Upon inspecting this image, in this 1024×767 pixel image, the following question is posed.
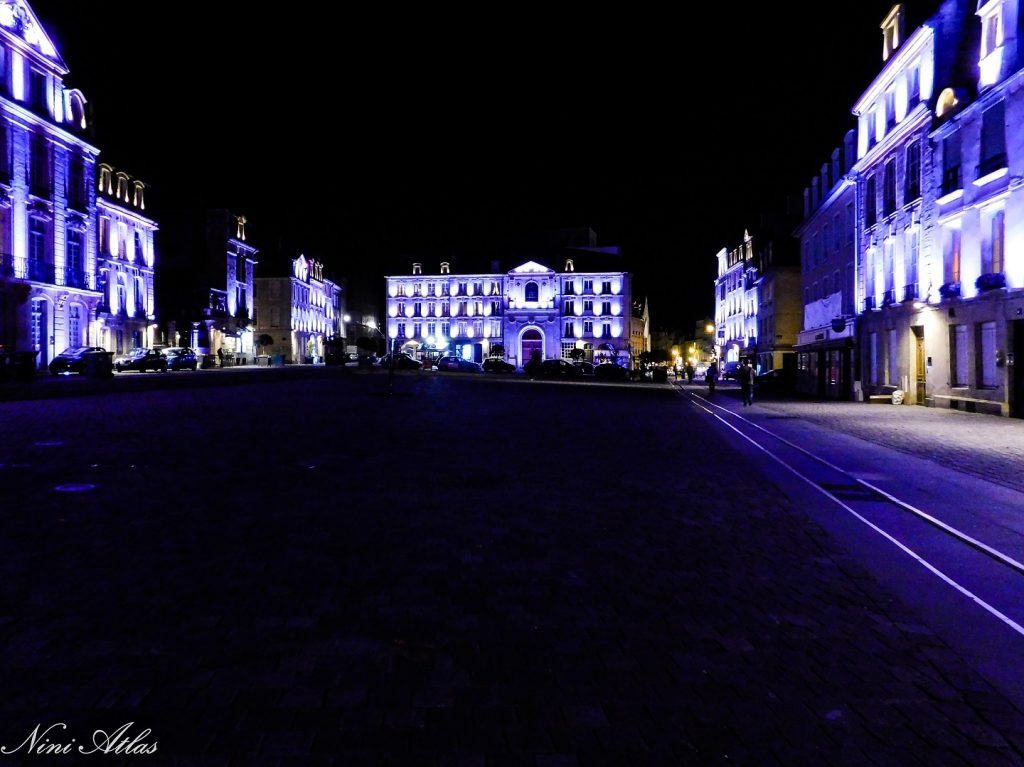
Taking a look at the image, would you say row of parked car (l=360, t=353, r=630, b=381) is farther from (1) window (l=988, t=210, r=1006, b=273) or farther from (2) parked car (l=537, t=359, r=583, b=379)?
(1) window (l=988, t=210, r=1006, b=273)

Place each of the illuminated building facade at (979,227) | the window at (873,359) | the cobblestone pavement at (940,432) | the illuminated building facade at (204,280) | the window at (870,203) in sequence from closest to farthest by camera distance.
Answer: the cobblestone pavement at (940,432), the illuminated building facade at (979,227), the window at (873,359), the window at (870,203), the illuminated building facade at (204,280)

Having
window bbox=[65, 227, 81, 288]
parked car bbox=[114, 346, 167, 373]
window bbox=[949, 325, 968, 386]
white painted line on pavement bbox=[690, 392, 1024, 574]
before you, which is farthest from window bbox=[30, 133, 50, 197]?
window bbox=[949, 325, 968, 386]

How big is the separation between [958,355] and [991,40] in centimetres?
993

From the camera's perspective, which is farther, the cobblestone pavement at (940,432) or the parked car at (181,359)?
the parked car at (181,359)

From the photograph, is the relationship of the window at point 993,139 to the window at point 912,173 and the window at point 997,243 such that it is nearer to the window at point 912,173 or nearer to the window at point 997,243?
the window at point 997,243

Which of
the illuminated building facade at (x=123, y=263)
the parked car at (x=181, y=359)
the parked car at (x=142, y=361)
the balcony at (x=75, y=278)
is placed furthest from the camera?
the parked car at (x=181, y=359)

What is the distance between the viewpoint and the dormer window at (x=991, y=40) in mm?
23312

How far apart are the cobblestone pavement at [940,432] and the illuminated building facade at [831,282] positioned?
648 cm

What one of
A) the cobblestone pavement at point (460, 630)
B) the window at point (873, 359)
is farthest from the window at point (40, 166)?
the window at point (873, 359)

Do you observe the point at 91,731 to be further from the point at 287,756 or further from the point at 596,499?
the point at 596,499

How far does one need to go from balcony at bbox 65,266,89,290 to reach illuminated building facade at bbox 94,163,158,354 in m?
2.70

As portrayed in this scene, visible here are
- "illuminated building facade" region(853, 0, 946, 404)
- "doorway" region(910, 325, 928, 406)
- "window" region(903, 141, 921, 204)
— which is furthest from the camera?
"doorway" region(910, 325, 928, 406)

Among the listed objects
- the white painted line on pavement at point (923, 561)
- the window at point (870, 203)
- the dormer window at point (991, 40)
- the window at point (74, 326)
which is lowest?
the white painted line on pavement at point (923, 561)

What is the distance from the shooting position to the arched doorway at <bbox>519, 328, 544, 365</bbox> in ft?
328
